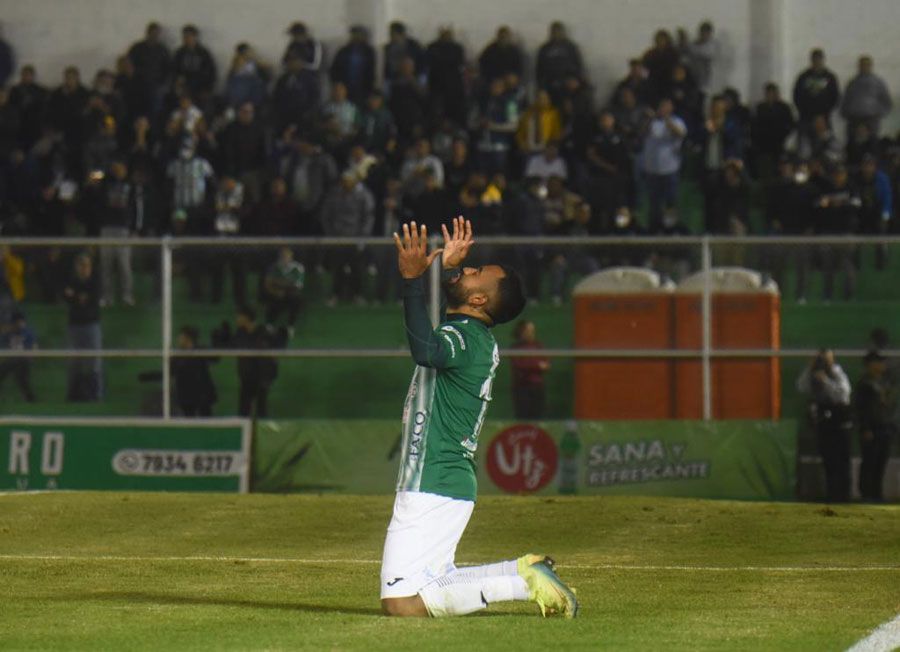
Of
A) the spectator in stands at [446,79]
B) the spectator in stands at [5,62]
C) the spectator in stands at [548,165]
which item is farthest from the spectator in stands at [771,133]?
the spectator in stands at [5,62]

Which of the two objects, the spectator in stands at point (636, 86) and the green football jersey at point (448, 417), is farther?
the spectator in stands at point (636, 86)

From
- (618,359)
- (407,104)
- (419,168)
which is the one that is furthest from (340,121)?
(618,359)

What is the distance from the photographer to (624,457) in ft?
69.6

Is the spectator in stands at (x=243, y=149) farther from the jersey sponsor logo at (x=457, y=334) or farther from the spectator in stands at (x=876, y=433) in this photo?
the jersey sponsor logo at (x=457, y=334)

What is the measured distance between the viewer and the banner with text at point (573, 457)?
835 inches

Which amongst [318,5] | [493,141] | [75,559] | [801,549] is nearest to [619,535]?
[801,549]

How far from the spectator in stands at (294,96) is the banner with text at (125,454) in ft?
33.6

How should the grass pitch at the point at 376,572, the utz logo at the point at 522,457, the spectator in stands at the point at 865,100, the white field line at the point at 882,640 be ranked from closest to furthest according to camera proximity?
the white field line at the point at 882,640 → the grass pitch at the point at 376,572 → the utz logo at the point at 522,457 → the spectator in stands at the point at 865,100

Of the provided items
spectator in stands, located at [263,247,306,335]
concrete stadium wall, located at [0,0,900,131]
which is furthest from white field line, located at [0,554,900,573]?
concrete stadium wall, located at [0,0,900,131]

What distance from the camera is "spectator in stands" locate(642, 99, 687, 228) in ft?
91.4

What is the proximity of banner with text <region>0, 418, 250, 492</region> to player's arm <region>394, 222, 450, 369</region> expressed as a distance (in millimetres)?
12180

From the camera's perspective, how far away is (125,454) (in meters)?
21.4

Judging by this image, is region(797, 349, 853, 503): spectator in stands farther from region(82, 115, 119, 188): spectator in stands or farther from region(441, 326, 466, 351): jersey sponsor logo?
region(441, 326, 466, 351): jersey sponsor logo

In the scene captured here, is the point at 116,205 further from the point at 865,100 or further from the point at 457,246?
the point at 457,246
